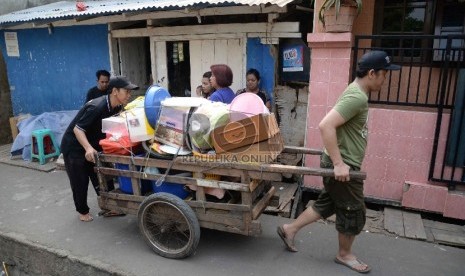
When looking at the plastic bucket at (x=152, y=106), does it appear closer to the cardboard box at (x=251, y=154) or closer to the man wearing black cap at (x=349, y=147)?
the cardboard box at (x=251, y=154)

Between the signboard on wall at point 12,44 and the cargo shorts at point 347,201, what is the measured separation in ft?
27.9

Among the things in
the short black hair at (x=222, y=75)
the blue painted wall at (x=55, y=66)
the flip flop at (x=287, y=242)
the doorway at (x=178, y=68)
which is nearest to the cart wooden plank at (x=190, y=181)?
the flip flop at (x=287, y=242)

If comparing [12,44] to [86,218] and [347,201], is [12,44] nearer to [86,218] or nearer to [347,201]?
[86,218]

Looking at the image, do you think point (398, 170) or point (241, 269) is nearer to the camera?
point (241, 269)

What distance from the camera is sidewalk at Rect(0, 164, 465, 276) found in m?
3.23

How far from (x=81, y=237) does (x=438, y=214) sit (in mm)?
4223

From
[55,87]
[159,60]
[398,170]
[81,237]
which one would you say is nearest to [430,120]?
[398,170]

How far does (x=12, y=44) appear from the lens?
8.55m

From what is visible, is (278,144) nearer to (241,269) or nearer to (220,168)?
(220,168)

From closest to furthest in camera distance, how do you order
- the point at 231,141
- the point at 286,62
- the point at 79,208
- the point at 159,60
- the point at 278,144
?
the point at 231,141 → the point at 278,144 → the point at 79,208 → the point at 286,62 → the point at 159,60

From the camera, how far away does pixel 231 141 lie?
2.98m

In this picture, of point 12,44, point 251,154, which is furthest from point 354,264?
point 12,44

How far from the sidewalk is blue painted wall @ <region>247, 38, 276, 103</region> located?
2292mm

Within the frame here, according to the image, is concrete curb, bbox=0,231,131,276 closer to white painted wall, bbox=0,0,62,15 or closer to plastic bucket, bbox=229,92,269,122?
plastic bucket, bbox=229,92,269,122
